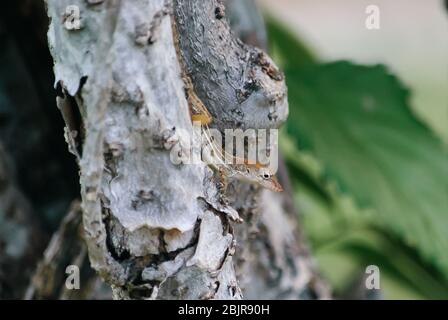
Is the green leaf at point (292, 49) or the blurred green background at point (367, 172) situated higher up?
the green leaf at point (292, 49)

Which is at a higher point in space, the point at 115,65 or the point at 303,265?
the point at 115,65

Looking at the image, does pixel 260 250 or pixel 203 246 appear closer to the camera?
pixel 203 246

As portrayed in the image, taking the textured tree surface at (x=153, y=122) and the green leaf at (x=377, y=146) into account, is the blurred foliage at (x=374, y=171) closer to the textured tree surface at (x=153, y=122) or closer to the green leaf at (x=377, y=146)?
the green leaf at (x=377, y=146)

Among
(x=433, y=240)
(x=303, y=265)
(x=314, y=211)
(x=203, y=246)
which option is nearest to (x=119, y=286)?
(x=203, y=246)

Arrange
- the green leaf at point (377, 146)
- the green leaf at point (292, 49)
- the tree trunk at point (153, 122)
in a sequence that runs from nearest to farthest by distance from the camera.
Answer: the tree trunk at point (153, 122) → the green leaf at point (377, 146) → the green leaf at point (292, 49)

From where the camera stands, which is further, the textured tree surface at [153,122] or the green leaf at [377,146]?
the green leaf at [377,146]

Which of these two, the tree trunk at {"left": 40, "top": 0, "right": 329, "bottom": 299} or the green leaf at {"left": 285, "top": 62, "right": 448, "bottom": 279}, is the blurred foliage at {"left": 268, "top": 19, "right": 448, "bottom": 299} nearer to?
the green leaf at {"left": 285, "top": 62, "right": 448, "bottom": 279}

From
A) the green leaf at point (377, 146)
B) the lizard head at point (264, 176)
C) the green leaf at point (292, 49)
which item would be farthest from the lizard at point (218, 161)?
the green leaf at point (292, 49)
